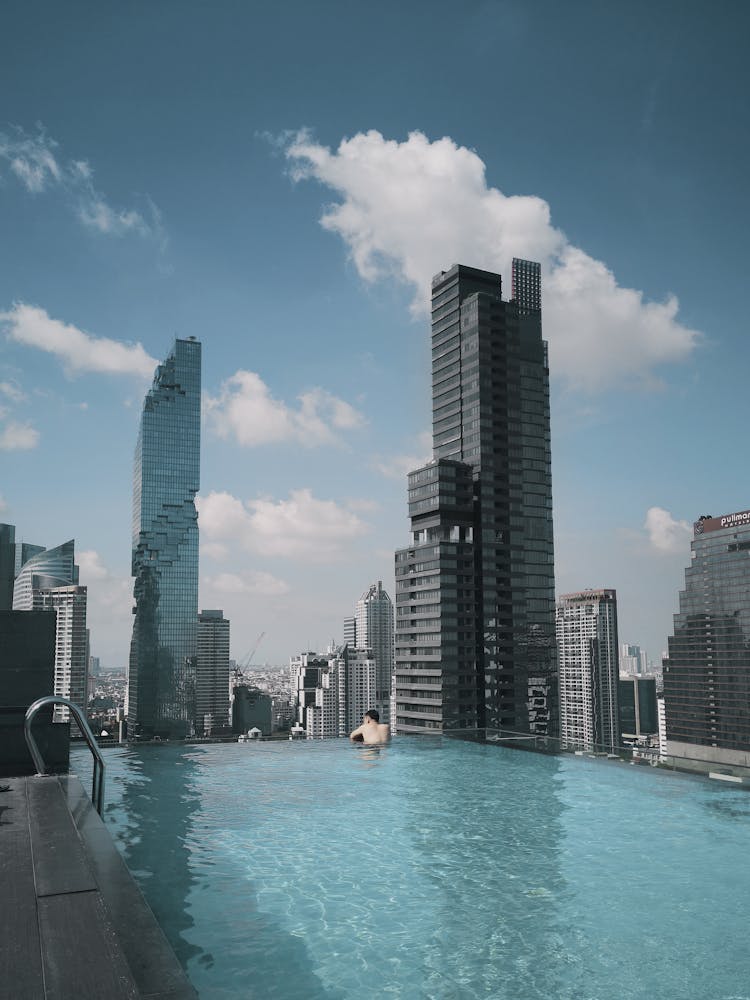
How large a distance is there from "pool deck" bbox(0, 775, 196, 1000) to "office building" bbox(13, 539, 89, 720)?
A: 132 metres

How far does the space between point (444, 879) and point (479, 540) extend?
312ft

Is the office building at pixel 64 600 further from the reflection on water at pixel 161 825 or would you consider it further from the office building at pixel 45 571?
the reflection on water at pixel 161 825

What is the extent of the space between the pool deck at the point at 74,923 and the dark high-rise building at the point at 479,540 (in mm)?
93909

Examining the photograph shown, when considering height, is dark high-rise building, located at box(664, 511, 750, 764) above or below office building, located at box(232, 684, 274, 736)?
above

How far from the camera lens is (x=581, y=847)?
31.0 ft

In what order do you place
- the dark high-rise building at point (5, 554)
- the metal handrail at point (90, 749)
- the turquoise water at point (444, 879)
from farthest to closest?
the dark high-rise building at point (5, 554)
the metal handrail at point (90, 749)
the turquoise water at point (444, 879)

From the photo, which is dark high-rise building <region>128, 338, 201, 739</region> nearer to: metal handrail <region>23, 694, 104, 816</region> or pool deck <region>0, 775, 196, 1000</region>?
metal handrail <region>23, 694, 104, 816</region>

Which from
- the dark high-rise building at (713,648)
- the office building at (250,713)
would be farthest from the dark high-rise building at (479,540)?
the office building at (250,713)

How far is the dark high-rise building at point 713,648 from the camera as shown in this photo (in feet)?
445

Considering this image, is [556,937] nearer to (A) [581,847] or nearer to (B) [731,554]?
(A) [581,847]

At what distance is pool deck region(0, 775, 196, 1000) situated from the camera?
323 centimetres

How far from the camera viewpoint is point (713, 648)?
142 meters

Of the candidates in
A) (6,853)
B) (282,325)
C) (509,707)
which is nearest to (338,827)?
(6,853)

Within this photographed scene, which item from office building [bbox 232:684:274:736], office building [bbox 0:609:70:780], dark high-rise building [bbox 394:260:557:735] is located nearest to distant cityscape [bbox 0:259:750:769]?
dark high-rise building [bbox 394:260:557:735]
